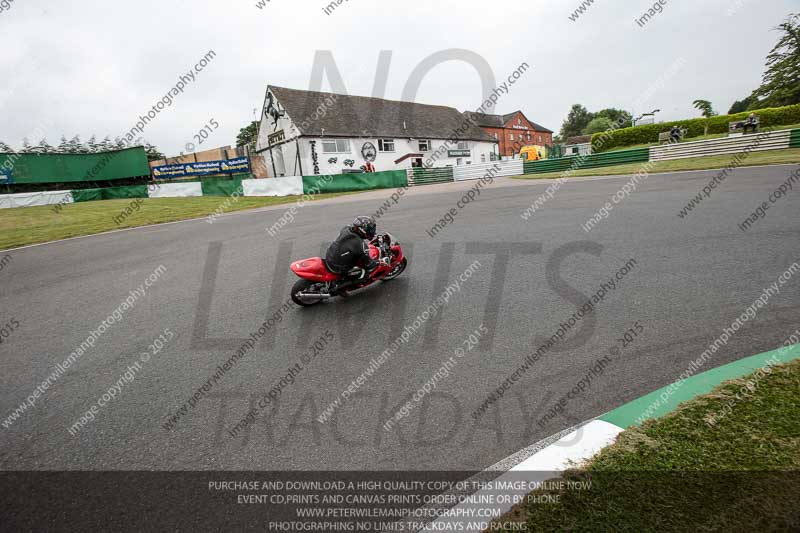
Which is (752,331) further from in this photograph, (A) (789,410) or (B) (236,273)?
(B) (236,273)

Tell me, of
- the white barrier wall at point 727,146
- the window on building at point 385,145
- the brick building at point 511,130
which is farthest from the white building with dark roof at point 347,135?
the white barrier wall at point 727,146

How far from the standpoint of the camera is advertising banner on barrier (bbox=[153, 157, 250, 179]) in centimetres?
3338

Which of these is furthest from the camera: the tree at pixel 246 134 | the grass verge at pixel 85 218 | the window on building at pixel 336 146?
the tree at pixel 246 134

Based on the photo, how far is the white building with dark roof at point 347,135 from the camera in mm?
33562

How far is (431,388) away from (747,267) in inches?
202

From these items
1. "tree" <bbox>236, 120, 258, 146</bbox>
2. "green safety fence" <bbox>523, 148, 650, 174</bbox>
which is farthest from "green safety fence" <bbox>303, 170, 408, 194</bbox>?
"tree" <bbox>236, 120, 258, 146</bbox>

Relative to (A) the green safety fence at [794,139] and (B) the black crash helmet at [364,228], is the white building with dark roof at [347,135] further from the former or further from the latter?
(B) the black crash helmet at [364,228]

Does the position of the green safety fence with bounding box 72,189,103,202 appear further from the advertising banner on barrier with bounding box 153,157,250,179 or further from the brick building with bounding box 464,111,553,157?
the brick building with bounding box 464,111,553,157

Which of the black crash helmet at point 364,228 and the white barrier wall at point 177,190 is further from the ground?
the white barrier wall at point 177,190

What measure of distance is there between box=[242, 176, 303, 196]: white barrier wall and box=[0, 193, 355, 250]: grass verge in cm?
166

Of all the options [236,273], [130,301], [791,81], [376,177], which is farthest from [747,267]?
[791,81]

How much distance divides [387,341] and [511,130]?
78.9 metres

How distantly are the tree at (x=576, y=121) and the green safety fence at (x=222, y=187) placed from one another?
346ft

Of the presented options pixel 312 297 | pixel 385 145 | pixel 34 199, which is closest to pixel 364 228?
pixel 312 297
